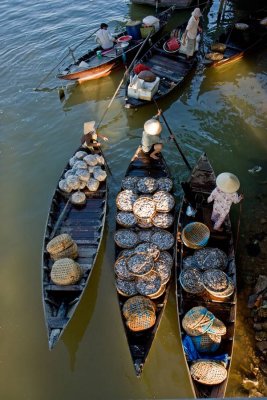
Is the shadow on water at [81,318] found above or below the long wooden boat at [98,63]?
below

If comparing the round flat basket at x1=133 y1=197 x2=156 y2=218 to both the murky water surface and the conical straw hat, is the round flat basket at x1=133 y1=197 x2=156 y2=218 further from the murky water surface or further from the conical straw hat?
the conical straw hat

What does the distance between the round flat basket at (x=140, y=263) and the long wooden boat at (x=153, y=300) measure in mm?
539

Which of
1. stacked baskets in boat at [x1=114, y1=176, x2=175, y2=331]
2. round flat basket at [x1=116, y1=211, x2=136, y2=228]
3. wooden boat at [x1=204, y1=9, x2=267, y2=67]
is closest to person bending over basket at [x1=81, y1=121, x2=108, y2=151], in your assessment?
stacked baskets in boat at [x1=114, y1=176, x2=175, y2=331]

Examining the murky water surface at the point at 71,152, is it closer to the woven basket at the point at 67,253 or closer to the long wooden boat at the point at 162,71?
the long wooden boat at the point at 162,71

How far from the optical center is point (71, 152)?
36.4ft

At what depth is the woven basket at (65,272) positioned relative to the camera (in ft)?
21.5

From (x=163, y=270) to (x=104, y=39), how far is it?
A: 10.9 metres

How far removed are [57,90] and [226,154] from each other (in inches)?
300

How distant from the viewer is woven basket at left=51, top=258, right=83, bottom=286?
21.5ft

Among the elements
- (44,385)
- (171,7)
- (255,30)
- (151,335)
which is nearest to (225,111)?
(255,30)

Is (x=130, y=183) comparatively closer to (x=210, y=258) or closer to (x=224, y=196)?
(x=224, y=196)

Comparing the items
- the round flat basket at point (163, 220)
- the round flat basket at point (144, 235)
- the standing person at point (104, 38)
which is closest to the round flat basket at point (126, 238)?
the round flat basket at point (144, 235)

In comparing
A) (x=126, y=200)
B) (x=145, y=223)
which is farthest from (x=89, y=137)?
(x=145, y=223)

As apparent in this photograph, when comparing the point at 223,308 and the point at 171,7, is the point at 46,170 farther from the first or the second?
the point at 171,7
